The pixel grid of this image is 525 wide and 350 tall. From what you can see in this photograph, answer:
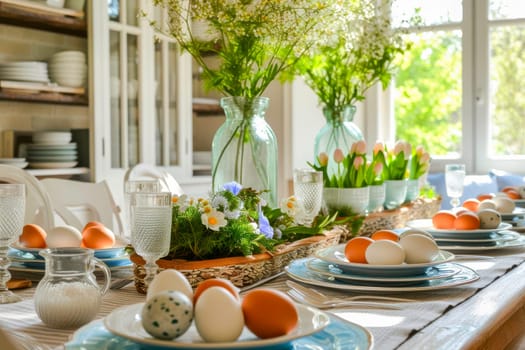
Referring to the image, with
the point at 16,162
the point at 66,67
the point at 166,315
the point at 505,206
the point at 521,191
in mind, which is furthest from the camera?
the point at 66,67

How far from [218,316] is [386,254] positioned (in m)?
0.49

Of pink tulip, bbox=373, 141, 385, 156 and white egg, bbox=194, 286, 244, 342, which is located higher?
pink tulip, bbox=373, 141, 385, 156

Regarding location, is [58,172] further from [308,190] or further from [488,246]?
[488,246]

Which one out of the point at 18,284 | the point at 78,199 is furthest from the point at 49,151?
the point at 18,284

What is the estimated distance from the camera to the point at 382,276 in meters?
1.12

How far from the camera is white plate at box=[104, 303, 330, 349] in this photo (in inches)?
26.5

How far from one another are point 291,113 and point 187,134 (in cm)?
62

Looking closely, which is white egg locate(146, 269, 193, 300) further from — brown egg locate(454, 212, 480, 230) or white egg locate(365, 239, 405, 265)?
brown egg locate(454, 212, 480, 230)

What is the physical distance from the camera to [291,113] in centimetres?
390

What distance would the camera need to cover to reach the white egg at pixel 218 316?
0.69 m

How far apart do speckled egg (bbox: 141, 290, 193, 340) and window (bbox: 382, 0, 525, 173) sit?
132 inches

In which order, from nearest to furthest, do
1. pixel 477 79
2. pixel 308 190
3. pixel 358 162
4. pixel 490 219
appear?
pixel 308 190 → pixel 490 219 → pixel 358 162 → pixel 477 79

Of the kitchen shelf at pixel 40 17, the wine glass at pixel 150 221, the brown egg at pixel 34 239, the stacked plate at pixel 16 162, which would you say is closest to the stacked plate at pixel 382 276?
the wine glass at pixel 150 221

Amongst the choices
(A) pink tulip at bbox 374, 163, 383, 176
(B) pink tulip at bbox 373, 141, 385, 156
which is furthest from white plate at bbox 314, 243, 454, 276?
(B) pink tulip at bbox 373, 141, 385, 156
